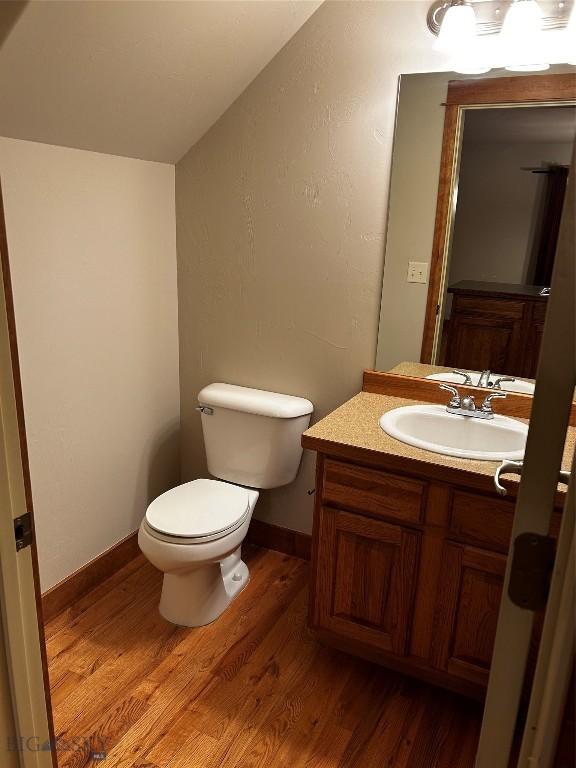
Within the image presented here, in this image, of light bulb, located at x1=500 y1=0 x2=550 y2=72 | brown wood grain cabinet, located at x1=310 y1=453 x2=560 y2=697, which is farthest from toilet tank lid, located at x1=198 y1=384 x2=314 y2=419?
light bulb, located at x1=500 y1=0 x2=550 y2=72

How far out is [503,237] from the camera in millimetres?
1917

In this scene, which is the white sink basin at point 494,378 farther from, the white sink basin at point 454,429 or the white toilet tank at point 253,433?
the white toilet tank at point 253,433

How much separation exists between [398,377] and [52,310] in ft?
4.01

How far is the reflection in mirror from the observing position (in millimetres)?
1818

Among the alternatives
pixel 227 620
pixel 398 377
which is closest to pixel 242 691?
pixel 227 620

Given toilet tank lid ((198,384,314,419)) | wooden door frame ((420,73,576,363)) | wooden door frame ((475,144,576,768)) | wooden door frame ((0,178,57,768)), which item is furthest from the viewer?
toilet tank lid ((198,384,314,419))

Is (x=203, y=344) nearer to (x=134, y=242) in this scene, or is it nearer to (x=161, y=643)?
(x=134, y=242)

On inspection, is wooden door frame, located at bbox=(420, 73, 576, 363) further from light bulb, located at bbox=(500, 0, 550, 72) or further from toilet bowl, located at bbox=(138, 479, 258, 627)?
toilet bowl, located at bbox=(138, 479, 258, 627)

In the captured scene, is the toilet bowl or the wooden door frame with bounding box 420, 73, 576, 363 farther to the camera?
the toilet bowl

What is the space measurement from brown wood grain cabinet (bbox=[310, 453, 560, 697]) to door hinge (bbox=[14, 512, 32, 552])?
915mm

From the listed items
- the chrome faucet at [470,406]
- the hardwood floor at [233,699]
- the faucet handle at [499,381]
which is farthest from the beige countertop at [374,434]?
the hardwood floor at [233,699]

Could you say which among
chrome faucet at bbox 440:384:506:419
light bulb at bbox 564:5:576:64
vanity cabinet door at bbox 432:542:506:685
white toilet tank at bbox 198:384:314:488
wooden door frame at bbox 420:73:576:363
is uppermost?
light bulb at bbox 564:5:576:64

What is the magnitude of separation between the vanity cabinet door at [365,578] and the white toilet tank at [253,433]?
1.71 feet

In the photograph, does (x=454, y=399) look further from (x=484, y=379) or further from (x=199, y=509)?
(x=199, y=509)
